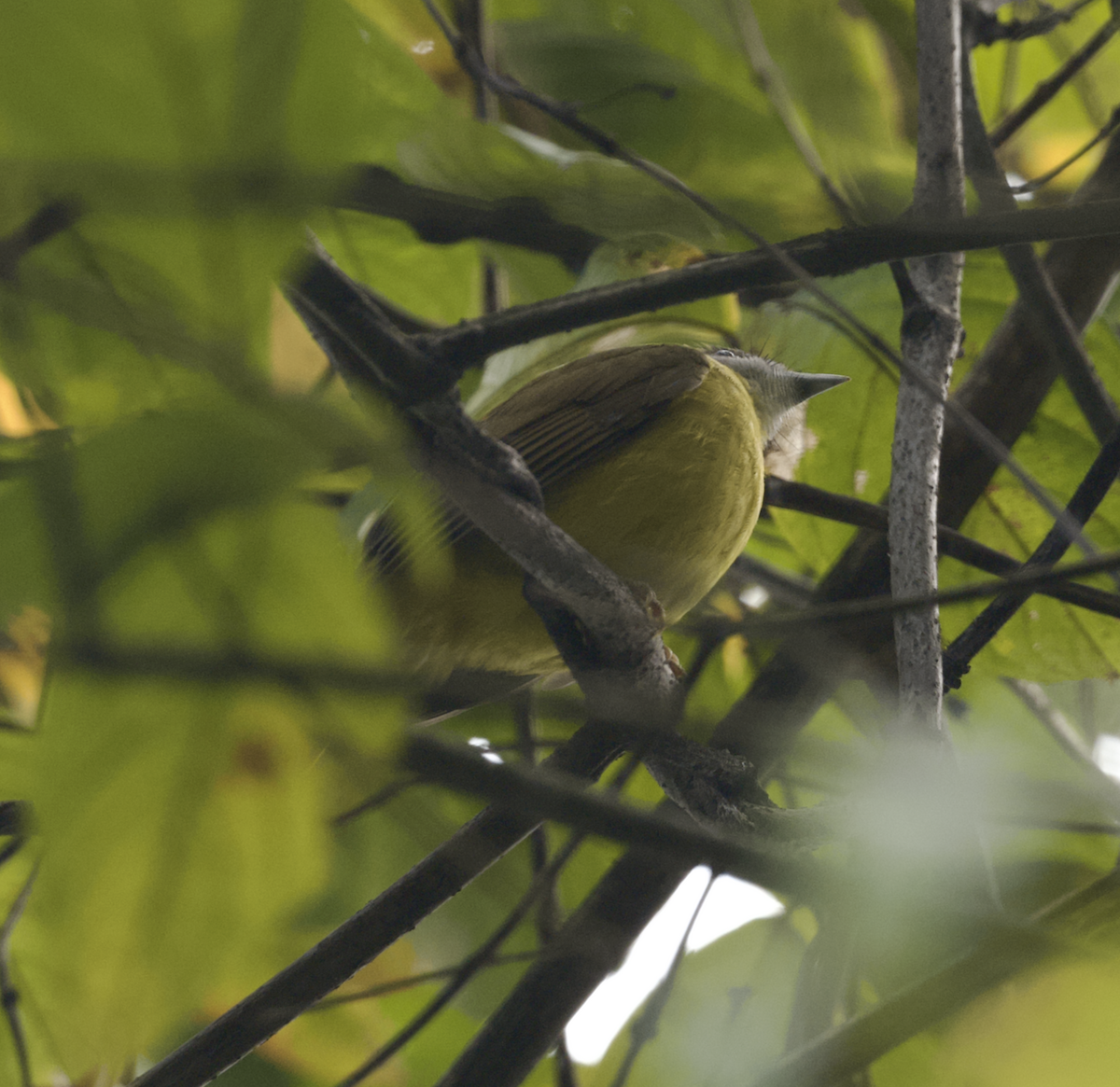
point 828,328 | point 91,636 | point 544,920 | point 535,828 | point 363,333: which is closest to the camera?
point 91,636

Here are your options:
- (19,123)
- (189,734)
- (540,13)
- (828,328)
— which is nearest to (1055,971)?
(189,734)

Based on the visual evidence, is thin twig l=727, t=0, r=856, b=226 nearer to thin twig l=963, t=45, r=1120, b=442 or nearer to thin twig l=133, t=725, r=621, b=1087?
thin twig l=963, t=45, r=1120, b=442

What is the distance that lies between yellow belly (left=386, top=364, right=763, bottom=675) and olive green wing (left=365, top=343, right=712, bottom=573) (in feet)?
0.10

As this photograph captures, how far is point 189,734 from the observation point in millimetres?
328

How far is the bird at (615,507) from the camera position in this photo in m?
1.54

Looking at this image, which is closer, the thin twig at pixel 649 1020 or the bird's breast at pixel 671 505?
the thin twig at pixel 649 1020

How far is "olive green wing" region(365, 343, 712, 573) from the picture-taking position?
163 cm

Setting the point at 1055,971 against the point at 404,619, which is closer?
the point at 1055,971

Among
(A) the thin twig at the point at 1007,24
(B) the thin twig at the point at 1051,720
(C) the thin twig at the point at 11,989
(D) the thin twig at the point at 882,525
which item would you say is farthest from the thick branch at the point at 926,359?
(C) the thin twig at the point at 11,989

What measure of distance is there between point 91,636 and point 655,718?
0.21 meters

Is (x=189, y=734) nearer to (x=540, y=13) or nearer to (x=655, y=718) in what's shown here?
(x=655, y=718)

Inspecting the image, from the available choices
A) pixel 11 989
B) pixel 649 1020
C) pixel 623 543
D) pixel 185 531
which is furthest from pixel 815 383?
pixel 185 531

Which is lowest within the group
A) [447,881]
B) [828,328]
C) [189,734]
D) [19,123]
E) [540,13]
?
[447,881]

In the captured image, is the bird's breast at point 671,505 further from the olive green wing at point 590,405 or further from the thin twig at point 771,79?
the thin twig at point 771,79
